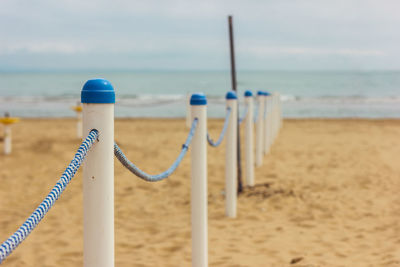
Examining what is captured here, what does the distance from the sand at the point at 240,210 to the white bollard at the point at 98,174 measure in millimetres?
2137

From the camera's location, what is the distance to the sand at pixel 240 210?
157 inches

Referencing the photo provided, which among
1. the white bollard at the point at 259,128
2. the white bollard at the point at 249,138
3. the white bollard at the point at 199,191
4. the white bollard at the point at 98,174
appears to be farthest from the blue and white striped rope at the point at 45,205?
the white bollard at the point at 259,128

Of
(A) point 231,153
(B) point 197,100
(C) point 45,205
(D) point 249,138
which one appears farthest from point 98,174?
(D) point 249,138

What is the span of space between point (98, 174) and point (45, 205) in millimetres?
316

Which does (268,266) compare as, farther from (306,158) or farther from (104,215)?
(306,158)

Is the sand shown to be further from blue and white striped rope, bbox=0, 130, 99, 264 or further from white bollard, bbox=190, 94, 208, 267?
blue and white striped rope, bbox=0, 130, 99, 264

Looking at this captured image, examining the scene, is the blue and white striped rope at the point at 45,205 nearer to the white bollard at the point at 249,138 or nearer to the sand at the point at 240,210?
the sand at the point at 240,210

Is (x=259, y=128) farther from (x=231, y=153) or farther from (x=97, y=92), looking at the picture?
(x=97, y=92)

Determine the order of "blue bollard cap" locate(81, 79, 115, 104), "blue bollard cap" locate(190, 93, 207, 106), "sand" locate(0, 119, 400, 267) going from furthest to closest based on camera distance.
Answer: "sand" locate(0, 119, 400, 267) < "blue bollard cap" locate(190, 93, 207, 106) < "blue bollard cap" locate(81, 79, 115, 104)

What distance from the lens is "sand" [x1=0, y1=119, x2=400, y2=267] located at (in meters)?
3.99

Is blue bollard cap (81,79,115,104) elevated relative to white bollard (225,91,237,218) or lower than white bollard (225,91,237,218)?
elevated

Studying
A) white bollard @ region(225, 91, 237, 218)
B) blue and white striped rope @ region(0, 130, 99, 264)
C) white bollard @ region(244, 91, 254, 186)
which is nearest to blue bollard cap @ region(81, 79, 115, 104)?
blue and white striped rope @ region(0, 130, 99, 264)

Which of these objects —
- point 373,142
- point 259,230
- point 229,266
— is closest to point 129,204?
point 259,230

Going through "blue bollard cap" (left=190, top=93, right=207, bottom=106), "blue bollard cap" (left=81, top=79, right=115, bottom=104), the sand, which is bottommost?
the sand
